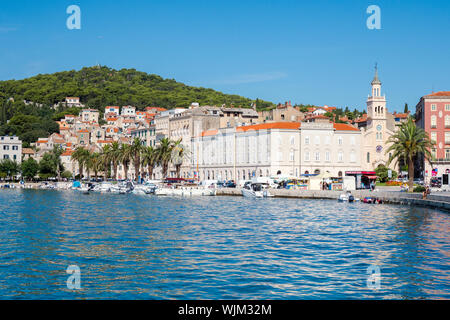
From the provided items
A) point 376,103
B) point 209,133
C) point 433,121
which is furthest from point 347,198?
point 209,133

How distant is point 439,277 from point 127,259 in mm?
12425

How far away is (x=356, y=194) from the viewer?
66500 millimetres

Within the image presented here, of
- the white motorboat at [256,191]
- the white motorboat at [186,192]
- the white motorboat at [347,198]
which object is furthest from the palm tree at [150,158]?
the white motorboat at [347,198]

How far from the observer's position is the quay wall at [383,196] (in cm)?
A: 5035

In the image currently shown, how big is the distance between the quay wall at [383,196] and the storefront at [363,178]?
10.3 meters

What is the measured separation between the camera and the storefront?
79.8 meters

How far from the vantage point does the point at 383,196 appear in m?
62.1

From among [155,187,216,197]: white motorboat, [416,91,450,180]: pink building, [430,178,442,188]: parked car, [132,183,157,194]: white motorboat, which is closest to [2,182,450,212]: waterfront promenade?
[155,187,216,197]: white motorboat

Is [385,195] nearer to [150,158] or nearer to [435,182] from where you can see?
[435,182]

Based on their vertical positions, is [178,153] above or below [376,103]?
below

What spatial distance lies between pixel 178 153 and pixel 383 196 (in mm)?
59415

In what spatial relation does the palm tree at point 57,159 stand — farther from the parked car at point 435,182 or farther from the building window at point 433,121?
the parked car at point 435,182
